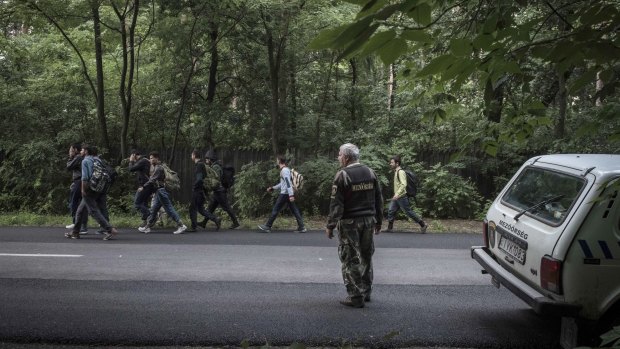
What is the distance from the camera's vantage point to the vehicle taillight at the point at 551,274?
14.7 feet

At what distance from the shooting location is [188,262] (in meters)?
8.67

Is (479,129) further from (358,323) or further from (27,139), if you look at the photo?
(27,139)

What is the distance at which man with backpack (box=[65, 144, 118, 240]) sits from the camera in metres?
10.6

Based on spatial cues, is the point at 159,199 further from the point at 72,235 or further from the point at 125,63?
the point at 125,63

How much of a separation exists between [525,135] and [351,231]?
2.41 m

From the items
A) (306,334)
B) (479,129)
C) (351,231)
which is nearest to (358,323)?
(306,334)

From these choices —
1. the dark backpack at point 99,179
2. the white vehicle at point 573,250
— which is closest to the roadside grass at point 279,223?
the dark backpack at point 99,179

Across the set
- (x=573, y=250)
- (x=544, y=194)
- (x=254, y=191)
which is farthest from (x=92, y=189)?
(x=573, y=250)

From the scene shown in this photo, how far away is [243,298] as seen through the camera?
661 cm

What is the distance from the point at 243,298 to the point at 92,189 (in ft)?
17.6

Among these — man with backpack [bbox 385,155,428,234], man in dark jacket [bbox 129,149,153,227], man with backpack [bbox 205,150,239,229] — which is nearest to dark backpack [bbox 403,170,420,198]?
man with backpack [bbox 385,155,428,234]

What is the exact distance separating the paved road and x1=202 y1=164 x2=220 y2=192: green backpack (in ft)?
6.93

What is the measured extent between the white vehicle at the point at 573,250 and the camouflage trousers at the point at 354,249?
59.0 inches

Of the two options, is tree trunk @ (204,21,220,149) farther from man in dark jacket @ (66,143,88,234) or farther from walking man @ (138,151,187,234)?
man in dark jacket @ (66,143,88,234)
